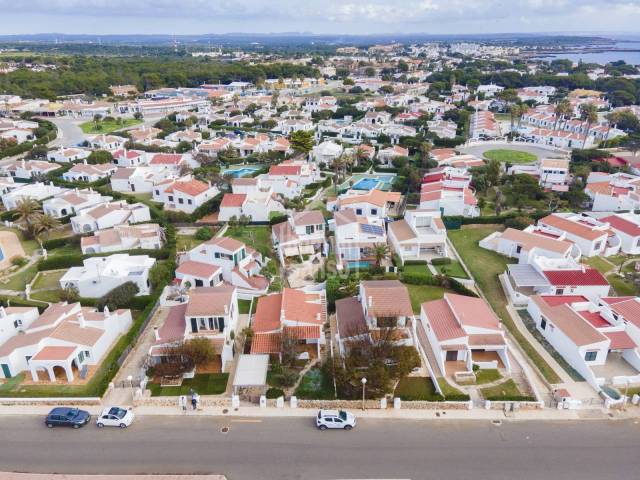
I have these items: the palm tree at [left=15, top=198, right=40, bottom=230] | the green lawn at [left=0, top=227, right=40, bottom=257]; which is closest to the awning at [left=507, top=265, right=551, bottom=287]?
the green lawn at [left=0, top=227, right=40, bottom=257]

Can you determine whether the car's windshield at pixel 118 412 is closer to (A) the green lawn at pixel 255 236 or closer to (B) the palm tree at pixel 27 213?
(A) the green lawn at pixel 255 236

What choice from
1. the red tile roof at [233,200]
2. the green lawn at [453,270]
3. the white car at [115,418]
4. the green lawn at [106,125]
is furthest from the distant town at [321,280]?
the green lawn at [106,125]

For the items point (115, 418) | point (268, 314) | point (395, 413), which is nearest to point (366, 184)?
point (268, 314)

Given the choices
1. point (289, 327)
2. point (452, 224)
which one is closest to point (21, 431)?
point (289, 327)

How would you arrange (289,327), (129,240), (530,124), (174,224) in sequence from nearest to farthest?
(289,327), (129,240), (174,224), (530,124)

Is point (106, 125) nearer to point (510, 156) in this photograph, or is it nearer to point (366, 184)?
point (366, 184)

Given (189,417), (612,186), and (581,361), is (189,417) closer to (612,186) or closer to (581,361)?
(581,361)
